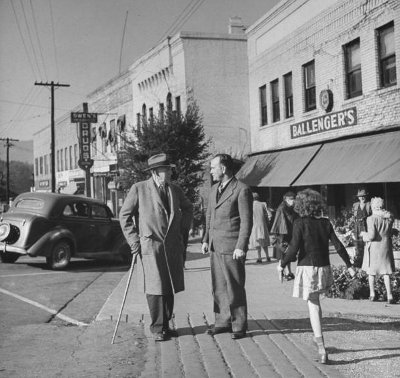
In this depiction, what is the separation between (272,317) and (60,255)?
7.51 m

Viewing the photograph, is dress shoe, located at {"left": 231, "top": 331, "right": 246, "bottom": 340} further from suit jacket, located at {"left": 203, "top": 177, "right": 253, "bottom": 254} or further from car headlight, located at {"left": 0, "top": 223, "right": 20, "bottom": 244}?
car headlight, located at {"left": 0, "top": 223, "right": 20, "bottom": 244}

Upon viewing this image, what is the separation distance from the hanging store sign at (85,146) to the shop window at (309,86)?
1727 centimetres

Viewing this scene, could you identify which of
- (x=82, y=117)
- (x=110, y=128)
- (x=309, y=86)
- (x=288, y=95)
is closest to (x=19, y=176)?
(x=110, y=128)

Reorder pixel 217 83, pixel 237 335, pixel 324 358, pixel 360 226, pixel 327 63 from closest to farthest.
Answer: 1. pixel 324 358
2. pixel 237 335
3. pixel 360 226
4. pixel 327 63
5. pixel 217 83

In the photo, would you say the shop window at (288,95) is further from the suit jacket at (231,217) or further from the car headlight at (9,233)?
the suit jacket at (231,217)

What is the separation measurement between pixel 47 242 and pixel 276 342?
331 inches

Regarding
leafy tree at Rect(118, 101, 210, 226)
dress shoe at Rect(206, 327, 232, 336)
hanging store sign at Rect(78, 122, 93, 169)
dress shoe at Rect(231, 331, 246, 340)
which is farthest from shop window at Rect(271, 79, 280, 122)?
dress shoe at Rect(231, 331, 246, 340)

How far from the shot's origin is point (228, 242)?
6043mm

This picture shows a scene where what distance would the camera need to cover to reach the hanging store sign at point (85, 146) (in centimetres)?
3384

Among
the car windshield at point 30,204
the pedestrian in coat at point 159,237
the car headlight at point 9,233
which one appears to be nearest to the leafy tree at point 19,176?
the car windshield at point 30,204

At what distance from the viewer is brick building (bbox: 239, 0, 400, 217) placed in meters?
15.0

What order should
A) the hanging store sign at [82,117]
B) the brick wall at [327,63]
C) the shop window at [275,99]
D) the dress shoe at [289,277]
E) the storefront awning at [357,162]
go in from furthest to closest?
the hanging store sign at [82,117]
the shop window at [275,99]
the brick wall at [327,63]
the storefront awning at [357,162]
the dress shoe at [289,277]

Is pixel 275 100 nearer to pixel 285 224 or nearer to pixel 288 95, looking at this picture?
pixel 288 95

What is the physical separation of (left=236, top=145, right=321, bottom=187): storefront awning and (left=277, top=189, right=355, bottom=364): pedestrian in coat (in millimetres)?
12463
